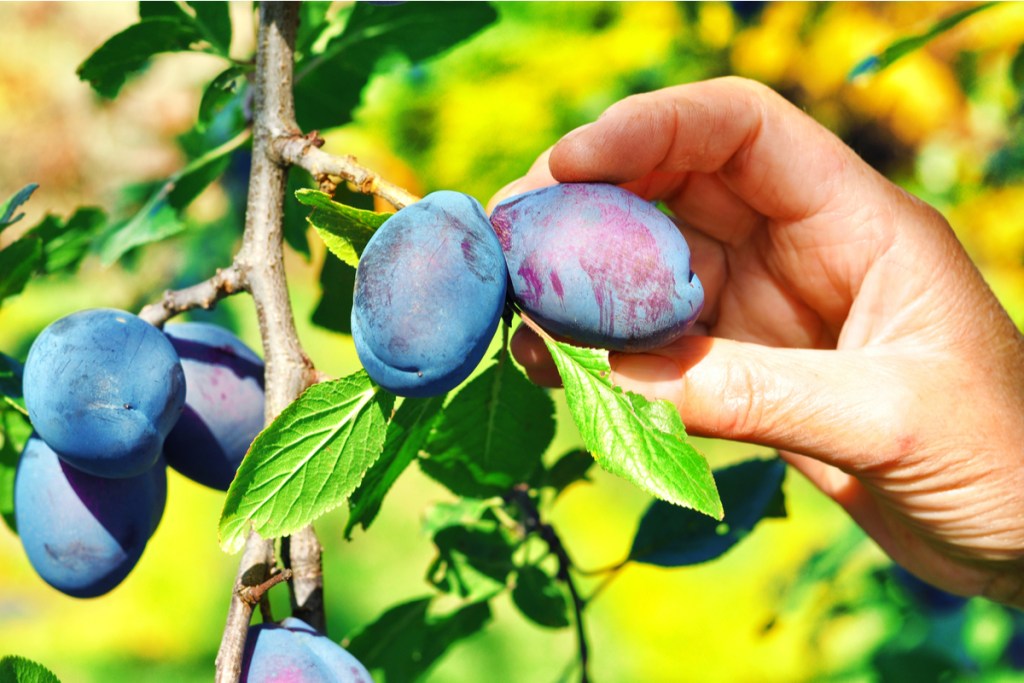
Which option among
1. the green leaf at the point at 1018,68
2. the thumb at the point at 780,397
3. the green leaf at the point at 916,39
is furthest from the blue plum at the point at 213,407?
the green leaf at the point at 1018,68

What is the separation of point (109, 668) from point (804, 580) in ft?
5.26

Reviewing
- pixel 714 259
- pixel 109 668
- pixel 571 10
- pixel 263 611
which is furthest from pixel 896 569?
pixel 571 10

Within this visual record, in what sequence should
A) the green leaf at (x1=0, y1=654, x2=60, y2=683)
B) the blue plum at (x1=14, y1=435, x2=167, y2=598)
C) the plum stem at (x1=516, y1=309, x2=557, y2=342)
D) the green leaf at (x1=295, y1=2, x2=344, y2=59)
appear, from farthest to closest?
the green leaf at (x1=295, y1=2, x2=344, y2=59), the blue plum at (x1=14, y1=435, x2=167, y2=598), the plum stem at (x1=516, y1=309, x2=557, y2=342), the green leaf at (x1=0, y1=654, x2=60, y2=683)

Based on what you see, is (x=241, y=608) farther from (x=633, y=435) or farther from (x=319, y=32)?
(x=319, y=32)

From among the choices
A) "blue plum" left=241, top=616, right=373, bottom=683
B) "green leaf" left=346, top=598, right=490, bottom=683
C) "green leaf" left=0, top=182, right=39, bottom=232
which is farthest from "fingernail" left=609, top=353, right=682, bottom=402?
"green leaf" left=0, top=182, right=39, bottom=232

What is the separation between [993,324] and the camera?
92 centimetres

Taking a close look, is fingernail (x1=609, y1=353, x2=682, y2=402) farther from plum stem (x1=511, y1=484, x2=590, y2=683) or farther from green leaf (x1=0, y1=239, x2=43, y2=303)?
green leaf (x1=0, y1=239, x2=43, y2=303)

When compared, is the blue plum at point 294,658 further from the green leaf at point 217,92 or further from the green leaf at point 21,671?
the green leaf at point 217,92

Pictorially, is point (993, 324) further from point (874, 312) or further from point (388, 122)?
point (388, 122)

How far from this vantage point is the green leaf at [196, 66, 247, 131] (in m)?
0.89

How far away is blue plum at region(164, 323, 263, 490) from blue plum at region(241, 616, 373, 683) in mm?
189

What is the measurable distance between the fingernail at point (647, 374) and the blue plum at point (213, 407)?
0.34 m

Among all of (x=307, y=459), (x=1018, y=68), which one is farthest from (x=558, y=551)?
(x=1018, y=68)

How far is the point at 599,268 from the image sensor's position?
63cm
